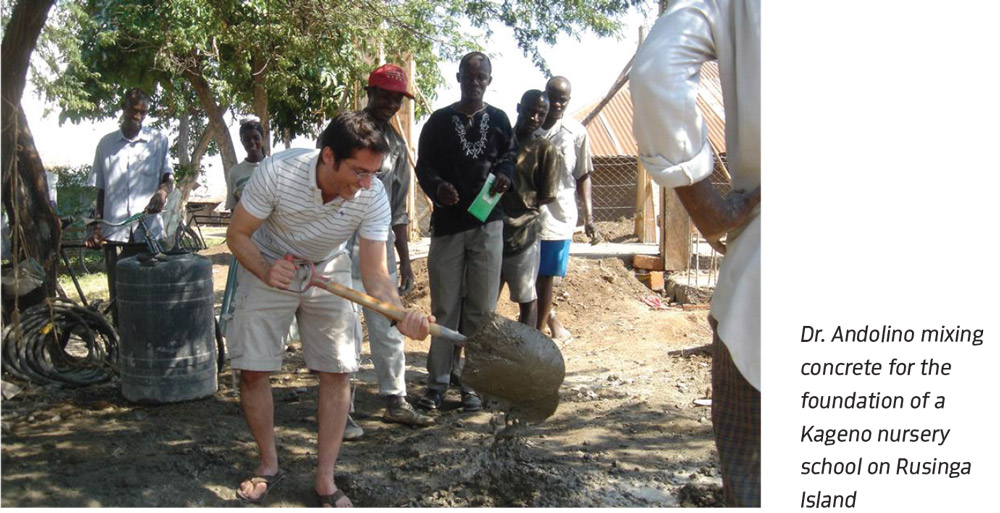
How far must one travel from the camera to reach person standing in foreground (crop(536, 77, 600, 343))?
6.04 metres

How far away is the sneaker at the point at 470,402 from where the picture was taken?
488 cm

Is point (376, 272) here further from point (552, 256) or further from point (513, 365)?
point (552, 256)

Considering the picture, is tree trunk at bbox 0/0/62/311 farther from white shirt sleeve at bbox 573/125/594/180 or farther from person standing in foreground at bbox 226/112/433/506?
white shirt sleeve at bbox 573/125/594/180

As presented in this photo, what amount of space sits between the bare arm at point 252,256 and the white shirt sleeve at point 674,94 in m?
1.65

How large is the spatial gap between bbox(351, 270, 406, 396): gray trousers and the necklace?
0.83 metres

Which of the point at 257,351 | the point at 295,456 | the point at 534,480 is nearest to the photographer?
the point at 257,351

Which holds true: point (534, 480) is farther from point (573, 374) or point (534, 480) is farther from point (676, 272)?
point (676, 272)

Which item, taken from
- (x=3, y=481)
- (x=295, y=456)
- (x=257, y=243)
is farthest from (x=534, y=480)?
(x=3, y=481)

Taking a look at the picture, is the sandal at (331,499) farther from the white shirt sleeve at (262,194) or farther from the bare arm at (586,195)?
the bare arm at (586,195)

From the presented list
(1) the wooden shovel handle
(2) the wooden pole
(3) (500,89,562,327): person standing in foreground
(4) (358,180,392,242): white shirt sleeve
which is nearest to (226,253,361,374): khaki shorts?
(1) the wooden shovel handle

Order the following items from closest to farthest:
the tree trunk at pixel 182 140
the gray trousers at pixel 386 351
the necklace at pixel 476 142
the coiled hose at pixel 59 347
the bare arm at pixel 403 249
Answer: the gray trousers at pixel 386 351 → the coiled hose at pixel 59 347 → the necklace at pixel 476 142 → the bare arm at pixel 403 249 → the tree trunk at pixel 182 140

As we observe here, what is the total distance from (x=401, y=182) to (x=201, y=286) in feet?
3.91

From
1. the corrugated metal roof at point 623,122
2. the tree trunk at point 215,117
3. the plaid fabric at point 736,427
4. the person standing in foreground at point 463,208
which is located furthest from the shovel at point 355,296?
the corrugated metal roof at point 623,122

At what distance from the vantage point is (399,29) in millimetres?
7254
